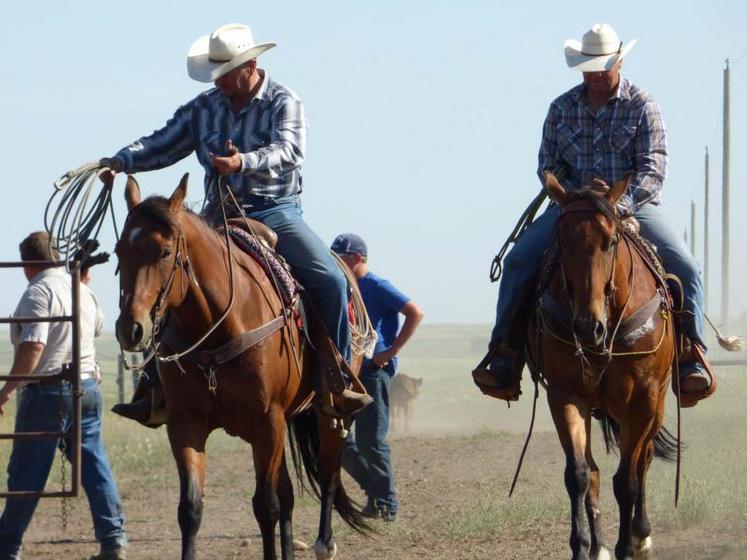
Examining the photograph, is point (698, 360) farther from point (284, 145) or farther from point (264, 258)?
point (284, 145)

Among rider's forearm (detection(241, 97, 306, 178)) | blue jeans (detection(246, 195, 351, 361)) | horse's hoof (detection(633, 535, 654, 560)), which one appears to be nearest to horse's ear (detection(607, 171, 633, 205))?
blue jeans (detection(246, 195, 351, 361))

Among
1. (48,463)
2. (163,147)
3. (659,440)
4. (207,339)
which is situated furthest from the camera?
(659,440)

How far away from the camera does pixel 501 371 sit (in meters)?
9.32

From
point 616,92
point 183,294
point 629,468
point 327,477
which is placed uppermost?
point 616,92

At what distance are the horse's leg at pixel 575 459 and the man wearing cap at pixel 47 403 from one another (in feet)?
10.2

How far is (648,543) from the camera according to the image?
30.1ft

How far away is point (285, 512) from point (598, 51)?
344 centimetres

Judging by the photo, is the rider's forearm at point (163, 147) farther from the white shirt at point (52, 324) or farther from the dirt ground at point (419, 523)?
the dirt ground at point (419, 523)

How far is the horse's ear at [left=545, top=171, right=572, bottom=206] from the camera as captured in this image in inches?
330

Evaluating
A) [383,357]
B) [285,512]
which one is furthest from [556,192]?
[383,357]

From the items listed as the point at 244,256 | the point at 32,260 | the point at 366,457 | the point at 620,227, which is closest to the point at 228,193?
the point at 244,256

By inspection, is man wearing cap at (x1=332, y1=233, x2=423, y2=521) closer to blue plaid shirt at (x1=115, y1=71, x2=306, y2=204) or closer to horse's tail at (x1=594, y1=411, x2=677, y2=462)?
horse's tail at (x1=594, y1=411, x2=677, y2=462)

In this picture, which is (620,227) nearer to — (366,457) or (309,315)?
(309,315)

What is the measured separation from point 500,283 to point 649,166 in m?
1.18
